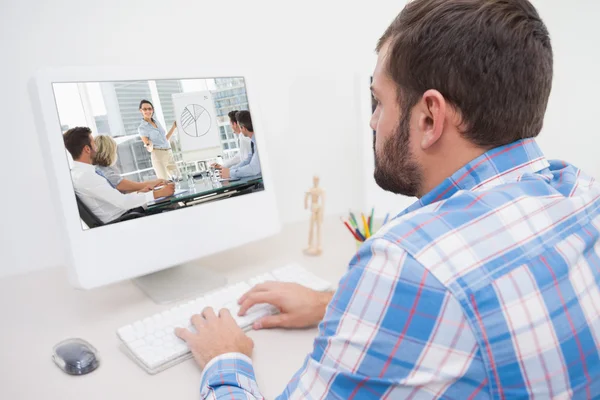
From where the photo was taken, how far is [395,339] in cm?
43

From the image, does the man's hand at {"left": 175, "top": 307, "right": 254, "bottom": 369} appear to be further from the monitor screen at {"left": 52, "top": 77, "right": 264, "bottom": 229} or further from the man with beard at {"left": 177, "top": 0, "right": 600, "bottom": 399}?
the monitor screen at {"left": 52, "top": 77, "right": 264, "bottom": 229}

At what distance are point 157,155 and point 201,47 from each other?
0.48 m

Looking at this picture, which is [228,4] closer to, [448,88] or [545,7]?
[448,88]

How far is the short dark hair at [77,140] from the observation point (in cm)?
77

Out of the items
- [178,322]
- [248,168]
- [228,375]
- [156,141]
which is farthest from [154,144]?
[228,375]

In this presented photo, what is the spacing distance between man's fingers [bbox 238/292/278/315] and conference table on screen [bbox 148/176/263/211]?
0.83ft

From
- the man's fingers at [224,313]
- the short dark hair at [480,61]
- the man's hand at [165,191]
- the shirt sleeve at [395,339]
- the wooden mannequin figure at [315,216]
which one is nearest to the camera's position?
the shirt sleeve at [395,339]

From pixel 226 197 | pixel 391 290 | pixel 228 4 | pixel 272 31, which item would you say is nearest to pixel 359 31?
pixel 272 31

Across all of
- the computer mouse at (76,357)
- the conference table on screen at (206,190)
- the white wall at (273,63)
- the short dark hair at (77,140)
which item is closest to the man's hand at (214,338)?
the computer mouse at (76,357)

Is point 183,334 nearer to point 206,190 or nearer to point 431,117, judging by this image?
point 206,190

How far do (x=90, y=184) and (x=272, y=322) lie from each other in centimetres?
41

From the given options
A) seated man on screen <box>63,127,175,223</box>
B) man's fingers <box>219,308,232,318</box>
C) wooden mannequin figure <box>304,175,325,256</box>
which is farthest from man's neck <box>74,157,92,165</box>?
wooden mannequin figure <box>304,175,325,256</box>

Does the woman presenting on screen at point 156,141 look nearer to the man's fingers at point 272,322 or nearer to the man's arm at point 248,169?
the man's arm at point 248,169

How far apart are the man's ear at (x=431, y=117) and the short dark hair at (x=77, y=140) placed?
576 millimetres
